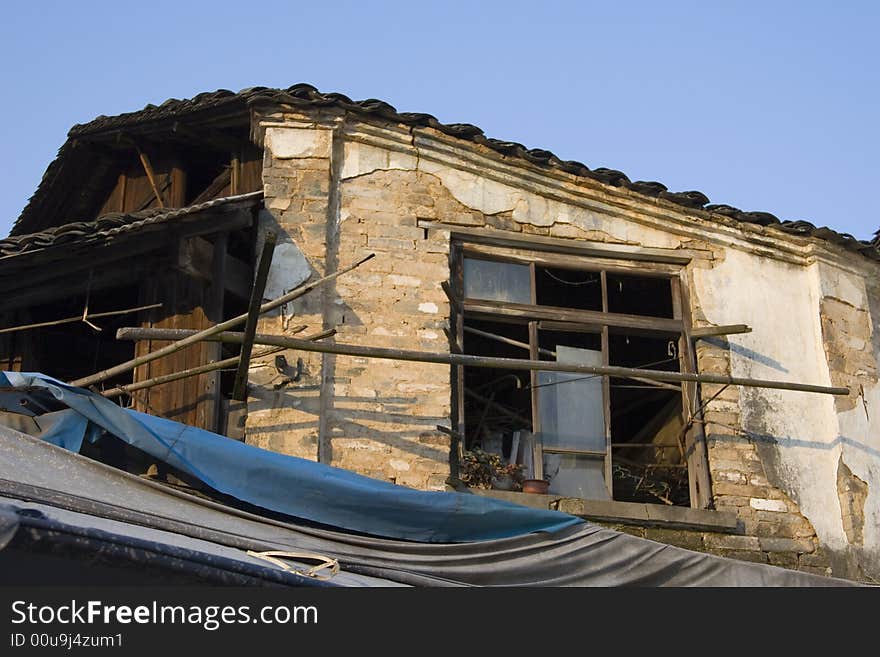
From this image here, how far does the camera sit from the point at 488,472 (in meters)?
9.00

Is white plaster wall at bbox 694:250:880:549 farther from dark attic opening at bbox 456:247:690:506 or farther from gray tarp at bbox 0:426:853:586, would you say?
gray tarp at bbox 0:426:853:586

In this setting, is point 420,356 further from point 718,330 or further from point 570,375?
point 718,330

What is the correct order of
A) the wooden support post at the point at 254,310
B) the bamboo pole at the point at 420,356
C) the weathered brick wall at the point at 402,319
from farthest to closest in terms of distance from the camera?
the weathered brick wall at the point at 402,319 < the bamboo pole at the point at 420,356 < the wooden support post at the point at 254,310

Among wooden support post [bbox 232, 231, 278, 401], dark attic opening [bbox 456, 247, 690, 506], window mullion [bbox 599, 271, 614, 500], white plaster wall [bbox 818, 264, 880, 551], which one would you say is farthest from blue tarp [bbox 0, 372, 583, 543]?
white plaster wall [bbox 818, 264, 880, 551]

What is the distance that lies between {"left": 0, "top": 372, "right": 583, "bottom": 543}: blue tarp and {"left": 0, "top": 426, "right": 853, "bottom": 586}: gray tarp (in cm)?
17

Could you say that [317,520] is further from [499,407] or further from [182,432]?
[499,407]

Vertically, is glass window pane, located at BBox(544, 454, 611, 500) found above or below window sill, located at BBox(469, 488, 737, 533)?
above

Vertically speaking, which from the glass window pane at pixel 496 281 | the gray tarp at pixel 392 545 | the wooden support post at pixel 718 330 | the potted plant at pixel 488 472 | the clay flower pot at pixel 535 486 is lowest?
the gray tarp at pixel 392 545

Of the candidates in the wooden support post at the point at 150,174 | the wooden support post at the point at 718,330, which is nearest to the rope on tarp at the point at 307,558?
the wooden support post at the point at 718,330

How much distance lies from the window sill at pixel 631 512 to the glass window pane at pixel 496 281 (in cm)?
165

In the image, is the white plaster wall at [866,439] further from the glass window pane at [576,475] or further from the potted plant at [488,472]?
the potted plant at [488,472]

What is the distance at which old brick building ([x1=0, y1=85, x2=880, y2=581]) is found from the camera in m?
8.84

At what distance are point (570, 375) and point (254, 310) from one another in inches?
123

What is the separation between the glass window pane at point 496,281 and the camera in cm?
973
